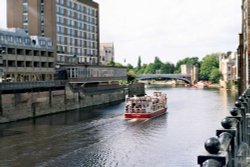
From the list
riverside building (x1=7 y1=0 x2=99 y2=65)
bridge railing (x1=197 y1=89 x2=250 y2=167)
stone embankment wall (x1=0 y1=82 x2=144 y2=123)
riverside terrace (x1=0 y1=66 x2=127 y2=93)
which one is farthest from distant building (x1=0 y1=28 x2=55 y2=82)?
bridge railing (x1=197 y1=89 x2=250 y2=167)

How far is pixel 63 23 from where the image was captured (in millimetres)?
114688

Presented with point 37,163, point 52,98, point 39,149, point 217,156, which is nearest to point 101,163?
point 37,163

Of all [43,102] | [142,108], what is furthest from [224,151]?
[43,102]

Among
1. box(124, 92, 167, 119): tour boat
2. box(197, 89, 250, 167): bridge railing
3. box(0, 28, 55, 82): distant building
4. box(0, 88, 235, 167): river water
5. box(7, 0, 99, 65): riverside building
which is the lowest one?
box(0, 88, 235, 167): river water

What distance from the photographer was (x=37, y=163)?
118ft

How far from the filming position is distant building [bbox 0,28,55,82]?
81.3 metres

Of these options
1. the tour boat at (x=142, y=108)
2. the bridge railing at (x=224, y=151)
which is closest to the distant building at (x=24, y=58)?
the tour boat at (x=142, y=108)

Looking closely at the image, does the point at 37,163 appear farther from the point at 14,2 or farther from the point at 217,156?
the point at 14,2

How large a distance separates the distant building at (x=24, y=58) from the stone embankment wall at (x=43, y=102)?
8.19 meters

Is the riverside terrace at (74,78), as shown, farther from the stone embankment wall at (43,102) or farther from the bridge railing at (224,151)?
the bridge railing at (224,151)

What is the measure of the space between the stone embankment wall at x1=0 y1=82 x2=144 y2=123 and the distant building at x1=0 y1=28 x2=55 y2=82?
8.19 meters

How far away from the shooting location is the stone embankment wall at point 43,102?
65875 mm

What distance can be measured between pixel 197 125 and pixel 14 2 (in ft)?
231

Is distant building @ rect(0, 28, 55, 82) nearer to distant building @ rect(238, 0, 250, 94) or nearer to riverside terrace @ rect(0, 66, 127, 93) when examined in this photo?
riverside terrace @ rect(0, 66, 127, 93)
